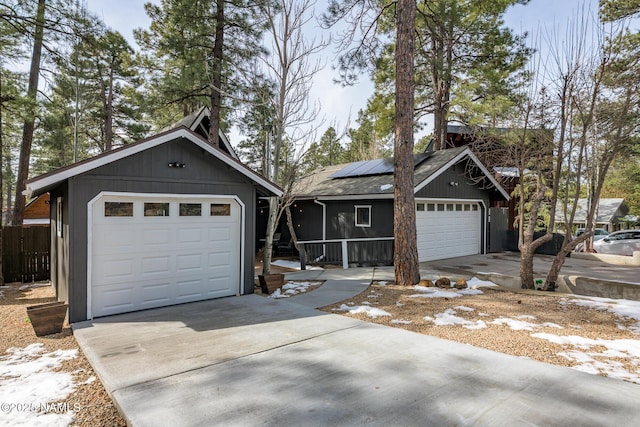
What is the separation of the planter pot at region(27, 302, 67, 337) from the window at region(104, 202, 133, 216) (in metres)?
1.54

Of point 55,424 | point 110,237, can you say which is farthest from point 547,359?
point 110,237

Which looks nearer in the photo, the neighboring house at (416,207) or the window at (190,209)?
the window at (190,209)

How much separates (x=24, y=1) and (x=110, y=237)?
767 cm

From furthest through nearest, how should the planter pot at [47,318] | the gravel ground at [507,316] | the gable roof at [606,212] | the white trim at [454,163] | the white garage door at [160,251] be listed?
the gable roof at [606,212]
the white trim at [454,163]
the white garage door at [160,251]
the planter pot at [47,318]
the gravel ground at [507,316]

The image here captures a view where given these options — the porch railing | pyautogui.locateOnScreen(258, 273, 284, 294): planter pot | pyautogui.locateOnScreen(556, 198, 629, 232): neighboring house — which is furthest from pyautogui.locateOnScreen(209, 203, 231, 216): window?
pyautogui.locateOnScreen(556, 198, 629, 232): neighboring house

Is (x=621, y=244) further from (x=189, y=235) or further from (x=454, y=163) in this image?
(x=189, y=235)

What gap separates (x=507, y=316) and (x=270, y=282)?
4.45m

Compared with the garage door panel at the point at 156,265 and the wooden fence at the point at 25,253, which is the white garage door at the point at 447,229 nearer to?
the garage door panel at the point at 156,265

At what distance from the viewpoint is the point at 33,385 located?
3486 millimetres

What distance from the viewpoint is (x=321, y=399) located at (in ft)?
10.2

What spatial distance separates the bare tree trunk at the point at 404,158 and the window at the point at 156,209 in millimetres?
5037

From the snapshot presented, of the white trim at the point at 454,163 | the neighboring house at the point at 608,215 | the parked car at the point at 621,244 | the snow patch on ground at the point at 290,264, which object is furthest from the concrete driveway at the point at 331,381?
the neighboring house at the point at 608,215

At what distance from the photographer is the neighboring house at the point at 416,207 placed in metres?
11.6

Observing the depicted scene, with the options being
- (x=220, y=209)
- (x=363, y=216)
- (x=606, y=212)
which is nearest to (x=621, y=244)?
(x=363, y=216)
